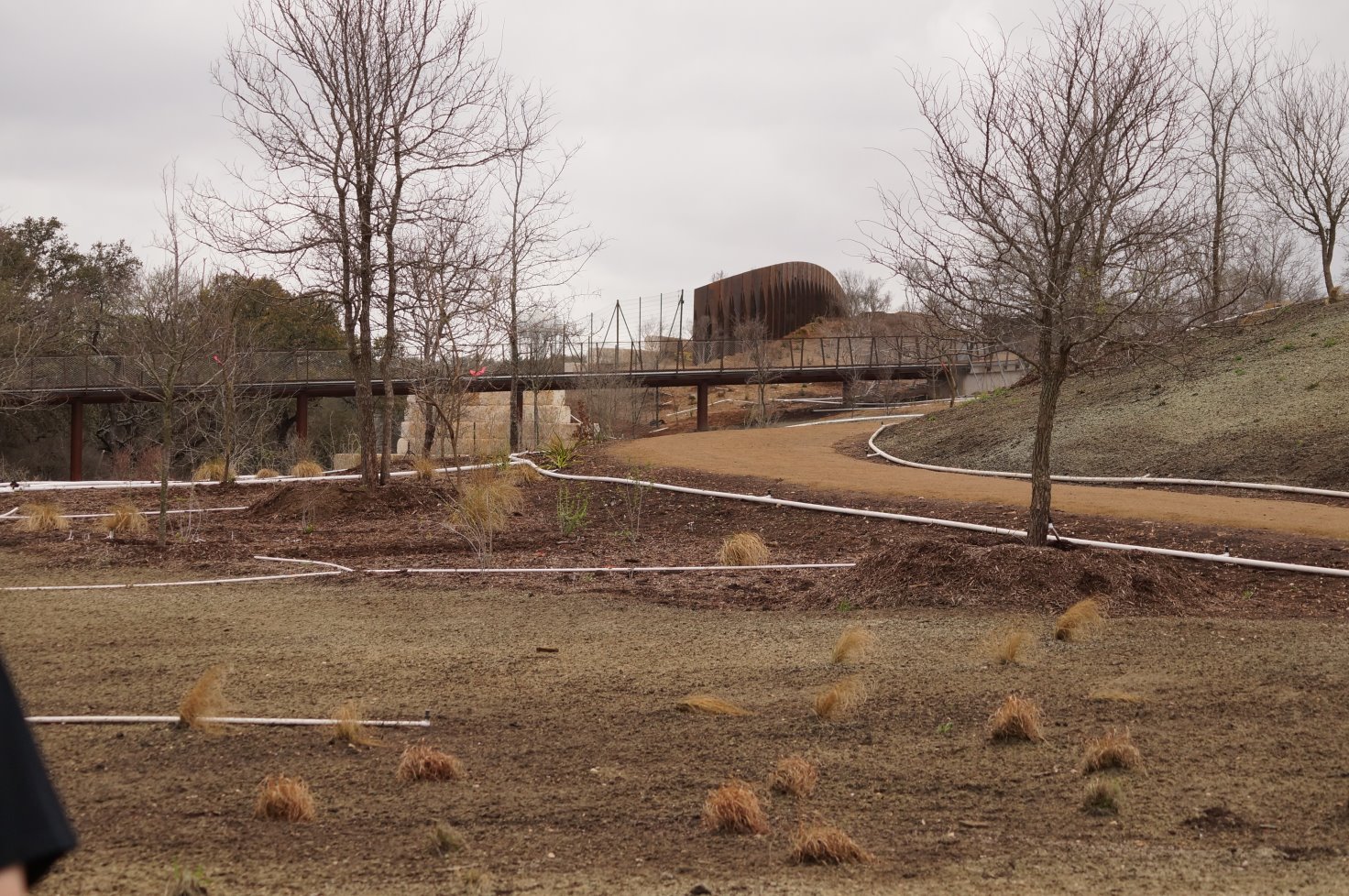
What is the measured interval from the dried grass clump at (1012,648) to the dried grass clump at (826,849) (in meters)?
2.76

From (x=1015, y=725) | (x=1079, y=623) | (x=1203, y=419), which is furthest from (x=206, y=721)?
(x=1203, y=419)

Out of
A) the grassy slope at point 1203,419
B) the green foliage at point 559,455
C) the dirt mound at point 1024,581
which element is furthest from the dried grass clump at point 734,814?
the green foliage at point 559,455

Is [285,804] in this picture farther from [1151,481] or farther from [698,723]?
[1151,481]

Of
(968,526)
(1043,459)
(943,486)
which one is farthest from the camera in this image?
(943,486)

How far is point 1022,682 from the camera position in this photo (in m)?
5.87

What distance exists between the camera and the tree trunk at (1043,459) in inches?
367

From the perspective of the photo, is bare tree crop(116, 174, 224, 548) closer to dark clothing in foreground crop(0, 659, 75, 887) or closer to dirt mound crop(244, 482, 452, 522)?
dirt mound crop(244, 482, 452, 522)

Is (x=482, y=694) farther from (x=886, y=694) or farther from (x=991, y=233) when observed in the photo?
(x=991, y=233)

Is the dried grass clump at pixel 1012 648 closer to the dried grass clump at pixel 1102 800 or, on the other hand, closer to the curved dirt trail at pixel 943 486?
the dried grass clump at pixel 1102 800

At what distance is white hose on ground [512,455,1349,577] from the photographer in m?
9.20

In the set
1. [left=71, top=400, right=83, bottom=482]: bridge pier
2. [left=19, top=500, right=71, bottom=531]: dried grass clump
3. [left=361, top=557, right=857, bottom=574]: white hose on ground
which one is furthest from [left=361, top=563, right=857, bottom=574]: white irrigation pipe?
[left=71, top=400, right=83, bottom=482]: bridge pier

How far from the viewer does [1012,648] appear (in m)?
6.21

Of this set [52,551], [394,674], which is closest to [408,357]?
[52,551]

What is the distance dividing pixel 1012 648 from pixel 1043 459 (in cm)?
360
